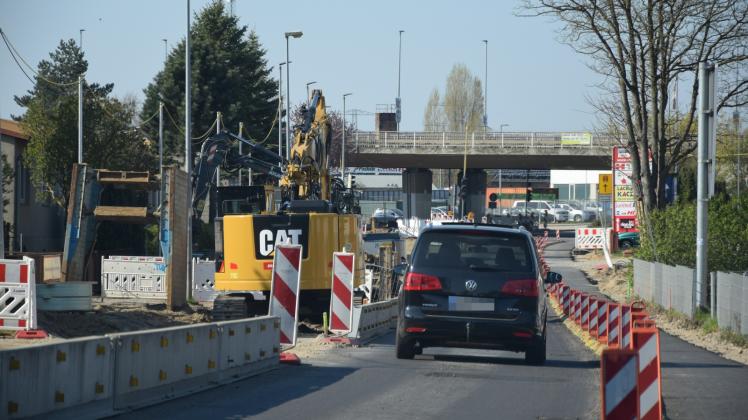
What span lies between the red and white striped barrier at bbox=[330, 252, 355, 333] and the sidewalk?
5102 millimetres

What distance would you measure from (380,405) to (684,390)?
389 centimetres

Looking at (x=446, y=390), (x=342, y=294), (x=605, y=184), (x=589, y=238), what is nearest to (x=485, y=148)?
(x=589, y=238)

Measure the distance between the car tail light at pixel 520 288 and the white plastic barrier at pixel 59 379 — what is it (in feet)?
18.7

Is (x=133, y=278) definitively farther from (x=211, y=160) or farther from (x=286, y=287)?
(x=286, y=287)

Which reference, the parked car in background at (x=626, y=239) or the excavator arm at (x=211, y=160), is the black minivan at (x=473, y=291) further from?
the parked car in background at (x=626, y=239)

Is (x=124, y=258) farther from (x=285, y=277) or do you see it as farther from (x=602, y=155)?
(x=602, y=155)

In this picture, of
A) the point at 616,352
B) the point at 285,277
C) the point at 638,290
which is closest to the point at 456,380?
the point at 285,277

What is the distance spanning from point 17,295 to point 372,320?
6257 millimetres

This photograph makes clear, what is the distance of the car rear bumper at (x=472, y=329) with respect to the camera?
14.2 m

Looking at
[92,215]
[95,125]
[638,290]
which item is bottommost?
[638,290]

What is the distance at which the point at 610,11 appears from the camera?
3312 cm

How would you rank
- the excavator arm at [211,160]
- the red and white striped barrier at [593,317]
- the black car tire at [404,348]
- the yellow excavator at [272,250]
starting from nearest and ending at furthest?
1. the black car tire at [404,348]
2. the red and white striped barrier at [593,317]
3. the yellow excavator at [272,250]
4. the excavator arm at [211,160]

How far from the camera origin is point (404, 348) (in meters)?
15.0

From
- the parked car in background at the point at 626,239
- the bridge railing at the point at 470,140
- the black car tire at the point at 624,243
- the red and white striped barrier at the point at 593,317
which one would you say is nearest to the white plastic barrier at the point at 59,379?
the red and white striped barrier at the point at 593,317
